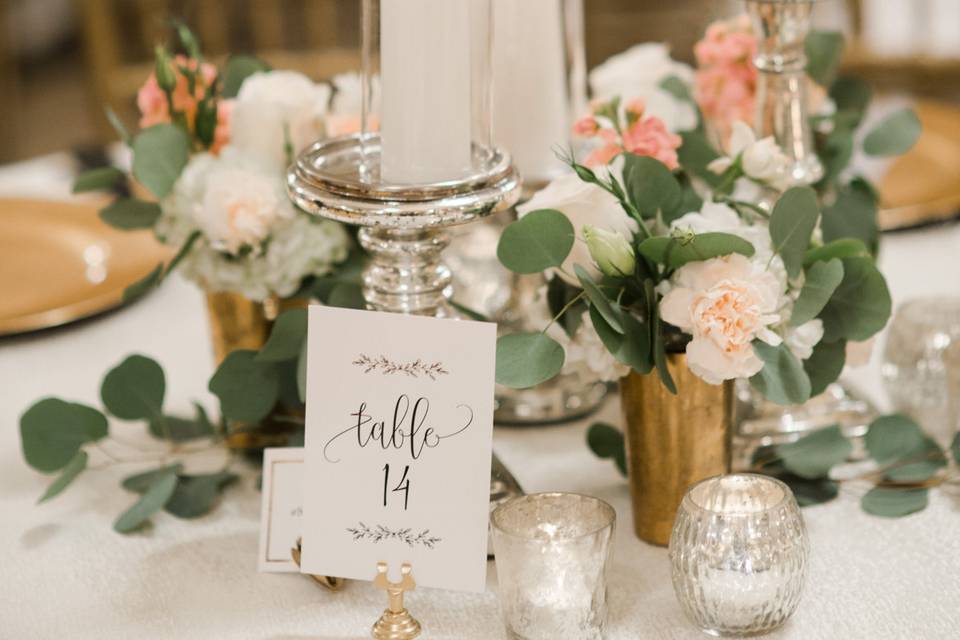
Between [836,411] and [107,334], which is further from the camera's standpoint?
[107,334]

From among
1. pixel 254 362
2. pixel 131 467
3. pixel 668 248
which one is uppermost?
pixel 668 248

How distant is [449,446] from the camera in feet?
2.51

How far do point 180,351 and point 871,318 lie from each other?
2.43 ft

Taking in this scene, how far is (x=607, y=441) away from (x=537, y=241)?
24cm

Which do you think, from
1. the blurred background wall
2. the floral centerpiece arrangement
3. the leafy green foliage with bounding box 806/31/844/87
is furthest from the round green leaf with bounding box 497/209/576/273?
the blurred background wall

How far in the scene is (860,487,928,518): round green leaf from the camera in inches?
36.4

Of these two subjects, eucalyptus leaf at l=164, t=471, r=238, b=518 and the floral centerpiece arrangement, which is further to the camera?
eucalyptus leaf at l=164, t=471, r=238, b=518

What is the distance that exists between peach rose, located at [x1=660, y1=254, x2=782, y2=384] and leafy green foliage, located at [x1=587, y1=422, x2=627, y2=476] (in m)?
0.19

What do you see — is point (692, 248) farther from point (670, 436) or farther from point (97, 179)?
point (97, 179)

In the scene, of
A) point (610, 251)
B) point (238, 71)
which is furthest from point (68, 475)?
point (610, 251)

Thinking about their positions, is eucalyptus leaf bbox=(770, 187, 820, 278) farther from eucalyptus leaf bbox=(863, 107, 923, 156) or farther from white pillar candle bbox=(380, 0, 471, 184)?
eucalyptus leaf bbox=(863, 107, 923, 156)

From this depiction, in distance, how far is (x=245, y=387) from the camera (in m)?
0.98

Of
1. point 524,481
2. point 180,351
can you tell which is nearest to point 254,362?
point 524,481

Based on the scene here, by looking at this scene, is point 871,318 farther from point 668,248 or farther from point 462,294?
point 462,294
